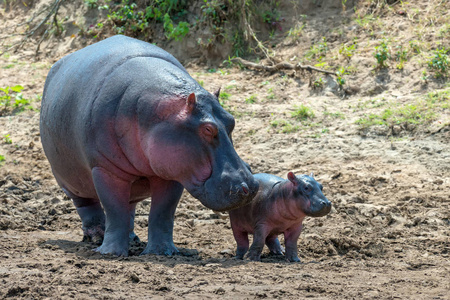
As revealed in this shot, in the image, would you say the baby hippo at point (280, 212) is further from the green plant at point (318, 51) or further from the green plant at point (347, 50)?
the green plant at point (318, 51)

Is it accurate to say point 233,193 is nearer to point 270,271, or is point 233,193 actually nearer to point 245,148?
point 270,271

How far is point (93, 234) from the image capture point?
21.9ft

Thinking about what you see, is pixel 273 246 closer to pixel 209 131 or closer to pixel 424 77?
pixel 209 131

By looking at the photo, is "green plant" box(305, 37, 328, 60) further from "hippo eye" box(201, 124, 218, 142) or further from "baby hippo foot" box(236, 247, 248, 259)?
"hippo eye" box(201, 124, 218, 142)

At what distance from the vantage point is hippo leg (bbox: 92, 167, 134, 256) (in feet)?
18.9

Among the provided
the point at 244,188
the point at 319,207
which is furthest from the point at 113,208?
the point at 319,207

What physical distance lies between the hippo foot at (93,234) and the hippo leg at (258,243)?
1519 millimetres

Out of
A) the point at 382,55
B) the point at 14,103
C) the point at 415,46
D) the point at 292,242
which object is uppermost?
the point at 415,46

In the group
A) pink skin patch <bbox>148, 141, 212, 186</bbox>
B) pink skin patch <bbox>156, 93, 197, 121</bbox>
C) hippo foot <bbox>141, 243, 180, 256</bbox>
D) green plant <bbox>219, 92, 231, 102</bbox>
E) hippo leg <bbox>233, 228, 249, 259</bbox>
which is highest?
pink skin patch <bbox>156, 93, 197, 121</bbox>

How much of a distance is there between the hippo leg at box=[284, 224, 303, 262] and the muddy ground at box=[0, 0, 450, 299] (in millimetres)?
115

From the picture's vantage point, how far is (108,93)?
5727 millimetres

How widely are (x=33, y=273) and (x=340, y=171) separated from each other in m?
4.68

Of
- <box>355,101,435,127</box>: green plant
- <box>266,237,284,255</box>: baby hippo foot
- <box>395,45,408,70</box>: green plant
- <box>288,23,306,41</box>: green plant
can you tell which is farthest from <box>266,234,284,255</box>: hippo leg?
<box>288,23,306,41</box>: green plant

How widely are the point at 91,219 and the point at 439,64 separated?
531 centimetres
